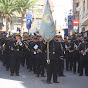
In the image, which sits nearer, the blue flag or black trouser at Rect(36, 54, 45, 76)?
the blue flag

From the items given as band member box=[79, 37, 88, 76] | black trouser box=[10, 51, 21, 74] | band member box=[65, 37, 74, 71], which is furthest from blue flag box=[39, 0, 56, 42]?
band member box=[65, 37, 74, 71]

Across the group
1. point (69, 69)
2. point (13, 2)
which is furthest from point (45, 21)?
point (13, 2)

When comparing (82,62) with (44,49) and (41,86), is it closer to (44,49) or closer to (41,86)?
(44,49)

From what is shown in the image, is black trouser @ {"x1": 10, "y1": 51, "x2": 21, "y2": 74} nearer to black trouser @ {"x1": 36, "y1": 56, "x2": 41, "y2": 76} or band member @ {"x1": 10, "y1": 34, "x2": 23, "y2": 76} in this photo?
band member @ {"x1": 10, "y1": 34, "x2": 23, "y2": 76}

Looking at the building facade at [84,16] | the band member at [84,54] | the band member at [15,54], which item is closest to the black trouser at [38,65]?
the band member at [15,54]

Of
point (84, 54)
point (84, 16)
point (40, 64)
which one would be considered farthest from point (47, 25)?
point (84, 16)

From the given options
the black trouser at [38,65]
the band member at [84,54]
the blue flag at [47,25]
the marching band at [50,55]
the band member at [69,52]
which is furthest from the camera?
the band member at [69,52]

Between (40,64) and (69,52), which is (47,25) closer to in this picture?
(40,64)

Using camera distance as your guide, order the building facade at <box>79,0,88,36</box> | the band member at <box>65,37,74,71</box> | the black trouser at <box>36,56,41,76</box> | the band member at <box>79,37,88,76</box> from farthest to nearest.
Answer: the building facade at <box>79,0,88,36</box>, the band member at <box>65,37,74,71</box>, the band member at <box>79,37,88,76</box>, the black trouser at <box>36,56,41,76</box>

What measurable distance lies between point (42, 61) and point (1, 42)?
4.40 metres

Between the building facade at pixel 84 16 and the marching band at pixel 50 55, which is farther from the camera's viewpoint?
the building facade at pixel 84 16

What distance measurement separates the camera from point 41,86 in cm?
937

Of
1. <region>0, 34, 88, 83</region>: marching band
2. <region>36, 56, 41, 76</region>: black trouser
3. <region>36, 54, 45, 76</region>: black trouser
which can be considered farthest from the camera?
<region>36, 56, 41, 76</region>: black trouser

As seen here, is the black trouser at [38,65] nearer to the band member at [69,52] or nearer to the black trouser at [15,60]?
the black trouser at [15,60]
